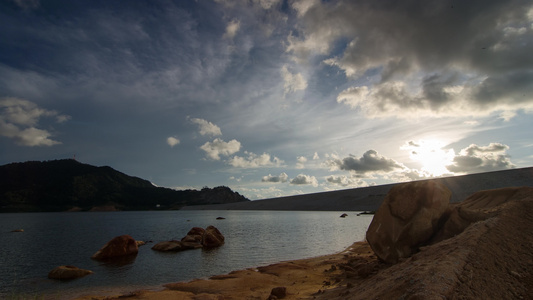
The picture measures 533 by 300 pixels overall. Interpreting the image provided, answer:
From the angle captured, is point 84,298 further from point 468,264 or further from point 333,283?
point 468,264

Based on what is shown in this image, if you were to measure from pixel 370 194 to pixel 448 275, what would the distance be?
457ft

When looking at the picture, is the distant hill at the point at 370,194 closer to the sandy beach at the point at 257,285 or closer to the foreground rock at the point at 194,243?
the foreground rock at the point at 194,243

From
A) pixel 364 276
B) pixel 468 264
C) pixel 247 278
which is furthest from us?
pixel 247 278

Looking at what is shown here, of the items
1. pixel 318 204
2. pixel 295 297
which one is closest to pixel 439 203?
pixel 295 297

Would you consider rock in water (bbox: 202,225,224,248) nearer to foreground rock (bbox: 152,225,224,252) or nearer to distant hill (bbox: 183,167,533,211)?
foreground rock (bbox: 152,225,224,252)

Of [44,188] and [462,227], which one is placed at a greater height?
[44,188]

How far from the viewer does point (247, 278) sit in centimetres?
1531

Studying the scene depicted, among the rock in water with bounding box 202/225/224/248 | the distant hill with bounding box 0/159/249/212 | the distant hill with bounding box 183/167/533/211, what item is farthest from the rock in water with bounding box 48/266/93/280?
the distant hill with bounding box 0/159/249/212

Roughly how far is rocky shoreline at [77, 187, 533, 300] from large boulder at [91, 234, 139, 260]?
12764mm

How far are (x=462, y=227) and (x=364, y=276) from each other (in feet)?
14.7

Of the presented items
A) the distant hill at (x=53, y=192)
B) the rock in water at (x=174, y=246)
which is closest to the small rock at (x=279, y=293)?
Answer: the rock in water at (x=174, y=246)

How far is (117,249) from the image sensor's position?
25188 mm

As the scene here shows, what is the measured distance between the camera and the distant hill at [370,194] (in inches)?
3561

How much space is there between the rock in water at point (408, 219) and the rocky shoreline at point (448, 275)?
457mm
